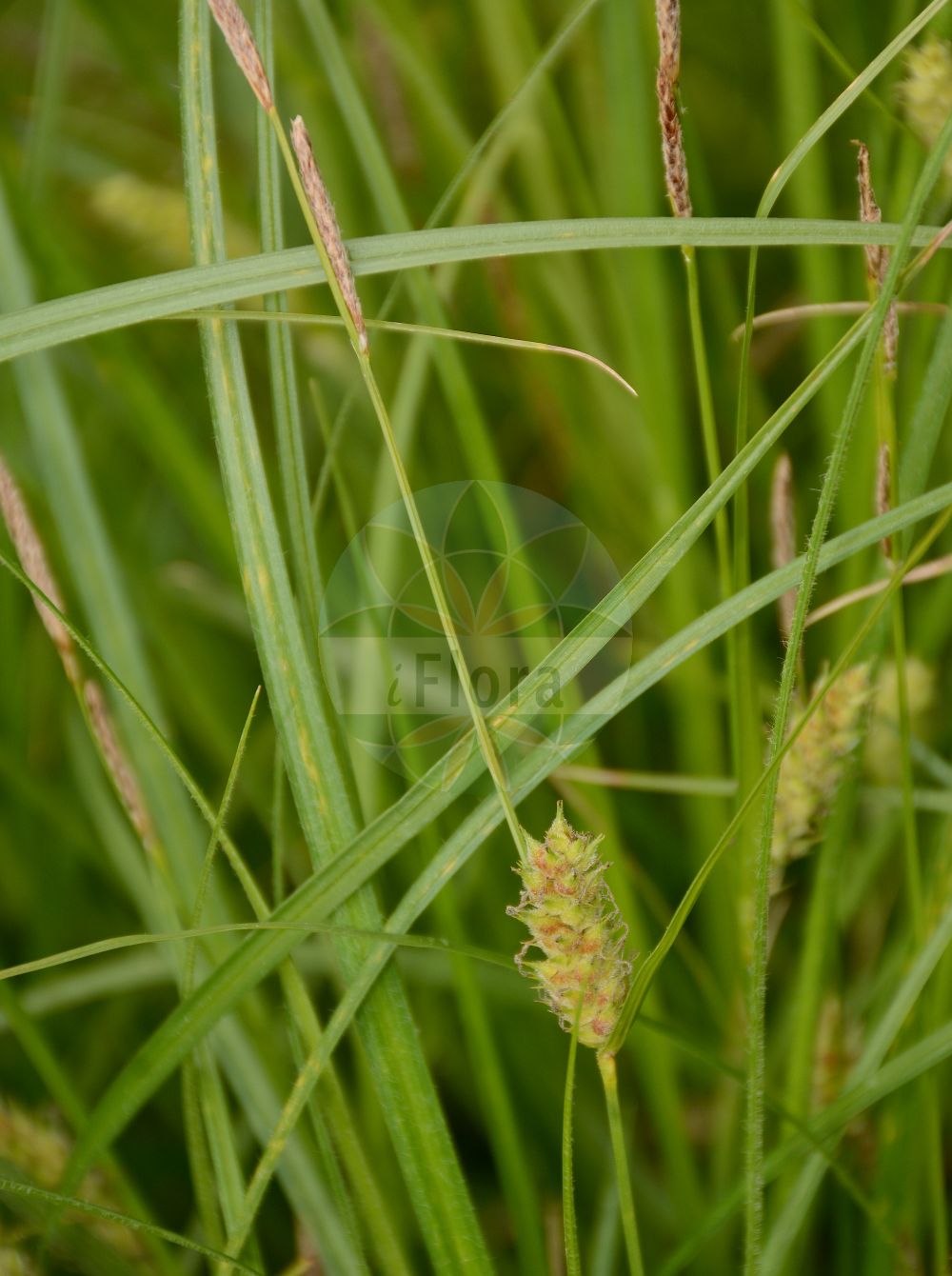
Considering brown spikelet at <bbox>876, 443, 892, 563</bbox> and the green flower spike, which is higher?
brown spikelet at <bbox>876, 443, 892, 563</bbox>

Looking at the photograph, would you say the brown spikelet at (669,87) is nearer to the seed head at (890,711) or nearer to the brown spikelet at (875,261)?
the brown spikelet at (875,261)

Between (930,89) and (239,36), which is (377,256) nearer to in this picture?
(239,36)

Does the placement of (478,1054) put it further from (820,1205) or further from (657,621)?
(657,621)

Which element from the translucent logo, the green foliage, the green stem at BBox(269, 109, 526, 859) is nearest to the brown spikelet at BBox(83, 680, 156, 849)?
the green foliage

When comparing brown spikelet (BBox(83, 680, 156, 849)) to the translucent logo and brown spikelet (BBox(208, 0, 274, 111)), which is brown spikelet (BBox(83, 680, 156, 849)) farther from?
brown spikelet (BBox(208, 0, 274, 111))

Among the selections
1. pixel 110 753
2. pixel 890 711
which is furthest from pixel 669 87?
pixel 890 711

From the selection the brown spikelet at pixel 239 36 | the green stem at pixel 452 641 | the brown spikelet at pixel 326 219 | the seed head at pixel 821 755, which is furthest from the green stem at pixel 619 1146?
the brown spikelet at pixel 239 36

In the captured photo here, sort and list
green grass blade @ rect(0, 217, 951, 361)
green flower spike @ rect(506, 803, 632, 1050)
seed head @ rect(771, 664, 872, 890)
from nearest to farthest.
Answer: green flower spike @ rect(506, 803, 632, 1050) → green grass blade @ rect(0, 217, 951, 361) → seed head @ rect(771, 664, 872, 890)
